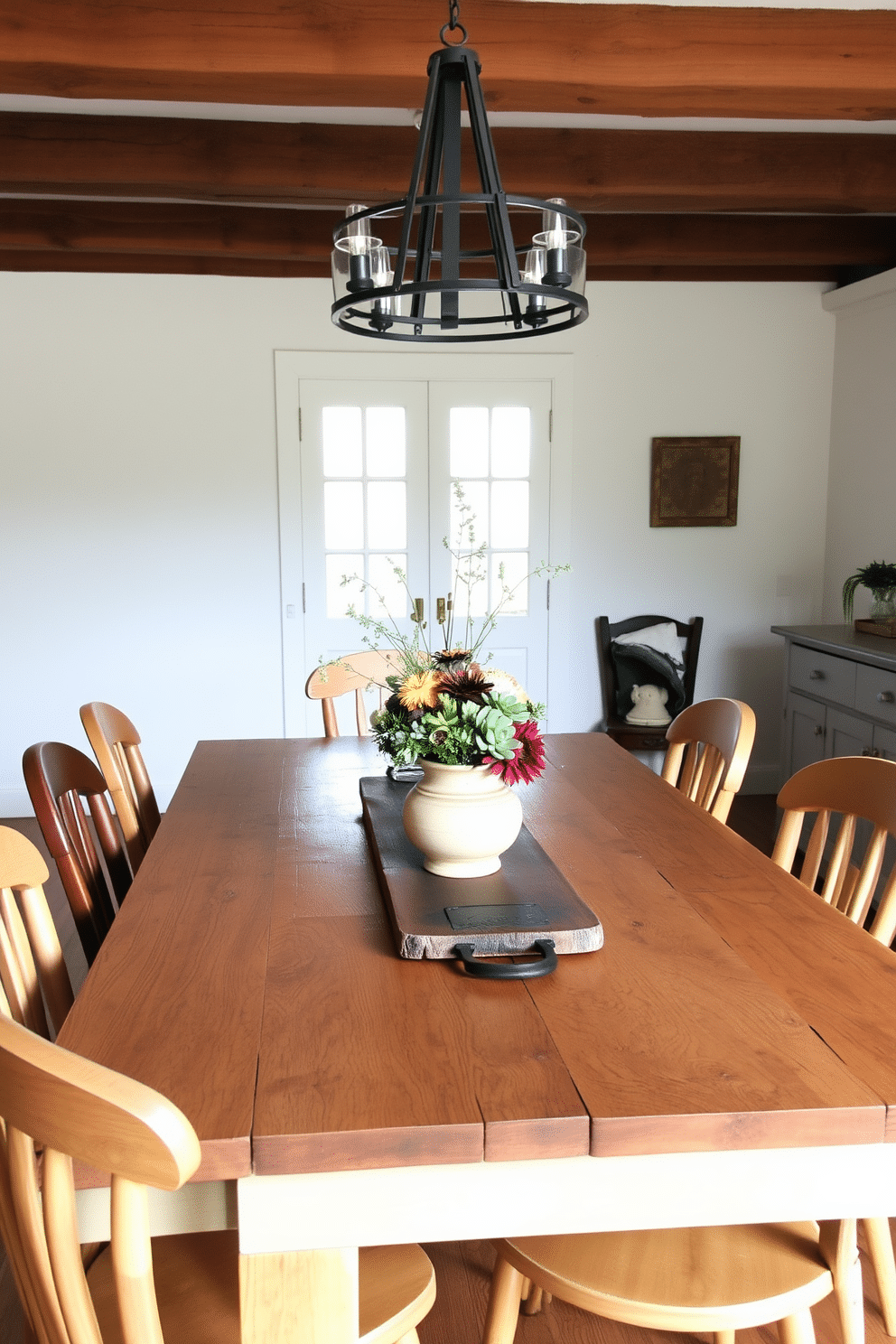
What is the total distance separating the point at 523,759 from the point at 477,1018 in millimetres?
480

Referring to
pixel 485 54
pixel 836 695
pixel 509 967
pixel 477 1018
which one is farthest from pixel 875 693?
pixel 477 1018

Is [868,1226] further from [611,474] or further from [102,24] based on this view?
[611,474]

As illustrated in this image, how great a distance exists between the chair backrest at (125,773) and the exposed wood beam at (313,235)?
268cm

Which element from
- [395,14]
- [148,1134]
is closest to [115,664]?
[395,14]

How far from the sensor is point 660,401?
5.34 m

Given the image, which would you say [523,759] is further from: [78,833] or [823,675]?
[823,675]

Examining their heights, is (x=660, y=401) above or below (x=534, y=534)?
above

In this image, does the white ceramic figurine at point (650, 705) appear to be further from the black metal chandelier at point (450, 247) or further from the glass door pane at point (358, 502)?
the black metal chandelier at point (450, 247)

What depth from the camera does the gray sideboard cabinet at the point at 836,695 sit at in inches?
148

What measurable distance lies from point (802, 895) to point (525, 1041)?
0.76 meters

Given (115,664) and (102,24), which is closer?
(102,24)

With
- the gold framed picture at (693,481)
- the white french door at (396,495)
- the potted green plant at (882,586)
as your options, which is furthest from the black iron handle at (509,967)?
the gold framed picture at (693,481)

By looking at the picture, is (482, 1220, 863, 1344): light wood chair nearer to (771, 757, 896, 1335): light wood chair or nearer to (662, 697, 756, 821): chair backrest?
(771, 757, 896, 1335): light wood chair

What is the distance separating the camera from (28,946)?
161 centimetres
